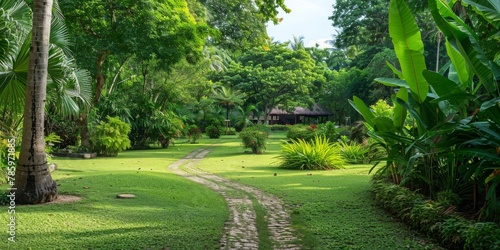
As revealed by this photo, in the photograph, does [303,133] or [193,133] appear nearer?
[303,133]

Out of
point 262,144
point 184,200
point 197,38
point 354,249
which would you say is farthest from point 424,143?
point 262,144

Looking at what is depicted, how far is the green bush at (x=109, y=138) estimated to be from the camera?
53.4 feet

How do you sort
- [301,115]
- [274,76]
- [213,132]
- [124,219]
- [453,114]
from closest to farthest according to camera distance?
1. [453,114]
2. [124,219]
3. [213,132]
4. [274,76]
5. [301,115]

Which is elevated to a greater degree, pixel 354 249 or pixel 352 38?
pixel 352 38

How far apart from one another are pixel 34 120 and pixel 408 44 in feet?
18.0

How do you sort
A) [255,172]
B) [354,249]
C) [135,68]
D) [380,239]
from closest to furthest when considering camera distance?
[354,249] < [380,239] < [255,172] < [135,68]

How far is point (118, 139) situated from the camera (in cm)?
1644

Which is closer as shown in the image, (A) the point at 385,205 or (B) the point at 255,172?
(A) the point at 385,205

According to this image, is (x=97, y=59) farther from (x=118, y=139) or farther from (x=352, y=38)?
(x=352, y=38)

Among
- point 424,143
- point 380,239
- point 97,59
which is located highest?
point 97,59

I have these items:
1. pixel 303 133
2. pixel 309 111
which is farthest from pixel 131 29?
pixel 309 111

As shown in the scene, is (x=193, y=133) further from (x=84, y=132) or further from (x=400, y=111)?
(x=400, y=111)

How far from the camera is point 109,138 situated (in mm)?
16203

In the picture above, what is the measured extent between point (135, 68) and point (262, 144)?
11.8 meters
